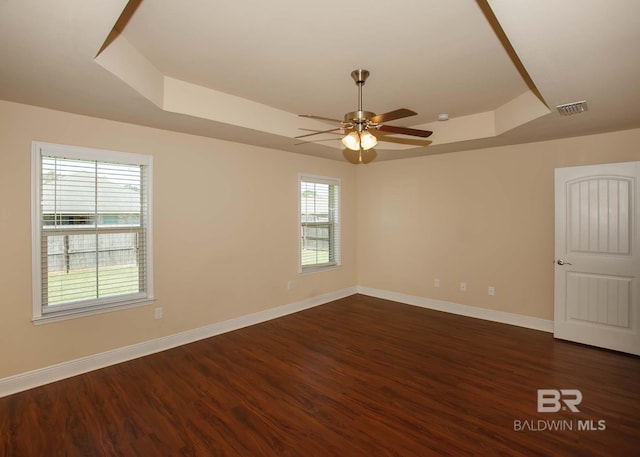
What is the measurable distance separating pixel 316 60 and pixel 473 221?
133 inches

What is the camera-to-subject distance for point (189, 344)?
12.5 feet

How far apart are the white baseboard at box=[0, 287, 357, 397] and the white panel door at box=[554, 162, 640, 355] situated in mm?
3599

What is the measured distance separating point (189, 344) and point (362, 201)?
3.78 m

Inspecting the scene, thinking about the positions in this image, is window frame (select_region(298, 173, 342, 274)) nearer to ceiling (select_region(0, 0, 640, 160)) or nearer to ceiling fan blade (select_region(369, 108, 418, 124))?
ceiling (select_region(0, 0, 640, 160))

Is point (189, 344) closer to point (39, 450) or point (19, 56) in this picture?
point (39, 450)

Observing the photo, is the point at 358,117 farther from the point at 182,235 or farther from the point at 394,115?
the point at 182,235

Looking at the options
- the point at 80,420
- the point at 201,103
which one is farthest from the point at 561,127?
the point at 80,420

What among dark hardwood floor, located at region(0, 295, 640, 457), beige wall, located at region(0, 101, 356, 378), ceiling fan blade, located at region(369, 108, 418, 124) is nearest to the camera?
dark hardwood floor, located at region(0, 295, 640, 457)

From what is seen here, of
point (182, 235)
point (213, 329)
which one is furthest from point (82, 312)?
point (213, 329)

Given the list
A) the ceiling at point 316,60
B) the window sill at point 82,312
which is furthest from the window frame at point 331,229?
the window sill at point 82,312

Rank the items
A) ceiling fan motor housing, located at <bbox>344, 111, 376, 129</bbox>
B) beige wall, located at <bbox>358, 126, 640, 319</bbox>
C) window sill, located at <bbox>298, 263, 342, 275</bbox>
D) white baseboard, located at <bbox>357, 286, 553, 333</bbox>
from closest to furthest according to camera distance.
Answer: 1. ceiling fan motor housing, located at <bbox>344, 111, 376, 129</bbox>
2. beige wall, located at <bbox>358, 126, 640, 319</bbox>
3. white baseboard, located at <bbox>357, 286, 553, 333</bbox>
4. window sill, located at <bbox>298, 263, 342, 275</bbox>

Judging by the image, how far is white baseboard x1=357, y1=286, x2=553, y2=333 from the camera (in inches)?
168

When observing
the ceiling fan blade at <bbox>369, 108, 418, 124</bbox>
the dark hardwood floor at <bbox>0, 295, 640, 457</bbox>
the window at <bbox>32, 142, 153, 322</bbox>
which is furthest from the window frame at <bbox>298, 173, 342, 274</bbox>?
the ceiling fan blade at <bbox>369, 108, 418, 124</bbox>

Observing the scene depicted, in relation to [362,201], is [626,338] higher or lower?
lower
